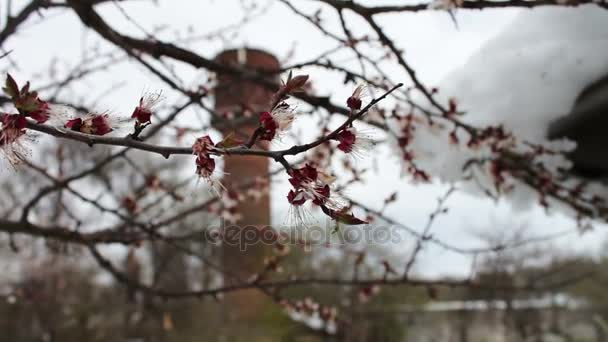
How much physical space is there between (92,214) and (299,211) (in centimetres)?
482

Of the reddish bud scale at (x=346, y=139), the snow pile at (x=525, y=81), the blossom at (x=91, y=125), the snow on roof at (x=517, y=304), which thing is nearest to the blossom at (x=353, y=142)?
the reddish bud scale at (x=346, y=139)

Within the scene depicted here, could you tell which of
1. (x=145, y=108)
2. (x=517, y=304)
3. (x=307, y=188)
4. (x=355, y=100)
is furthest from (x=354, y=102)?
(x=517, y=304)

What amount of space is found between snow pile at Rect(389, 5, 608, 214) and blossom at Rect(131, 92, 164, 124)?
3.59 ft

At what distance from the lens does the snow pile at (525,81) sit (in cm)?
129

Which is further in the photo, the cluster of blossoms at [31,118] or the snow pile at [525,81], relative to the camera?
the snow pile at [525,81]

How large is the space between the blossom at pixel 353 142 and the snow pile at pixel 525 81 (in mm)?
968

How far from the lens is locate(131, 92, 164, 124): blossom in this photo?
470mm

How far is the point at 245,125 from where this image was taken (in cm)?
163

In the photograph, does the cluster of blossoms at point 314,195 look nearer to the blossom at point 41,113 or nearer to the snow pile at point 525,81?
the blossom at point 41,113

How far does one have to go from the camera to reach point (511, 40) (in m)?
1.54

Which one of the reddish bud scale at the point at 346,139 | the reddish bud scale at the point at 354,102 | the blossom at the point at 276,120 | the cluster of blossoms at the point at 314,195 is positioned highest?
the reddish bud scale at the point at 354,102

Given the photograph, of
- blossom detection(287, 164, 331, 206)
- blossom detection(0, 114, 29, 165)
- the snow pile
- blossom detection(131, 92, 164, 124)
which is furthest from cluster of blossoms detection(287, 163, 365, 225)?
the snow pile

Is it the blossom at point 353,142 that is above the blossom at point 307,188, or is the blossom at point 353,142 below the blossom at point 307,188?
above

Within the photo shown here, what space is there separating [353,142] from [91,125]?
0.28 meters
